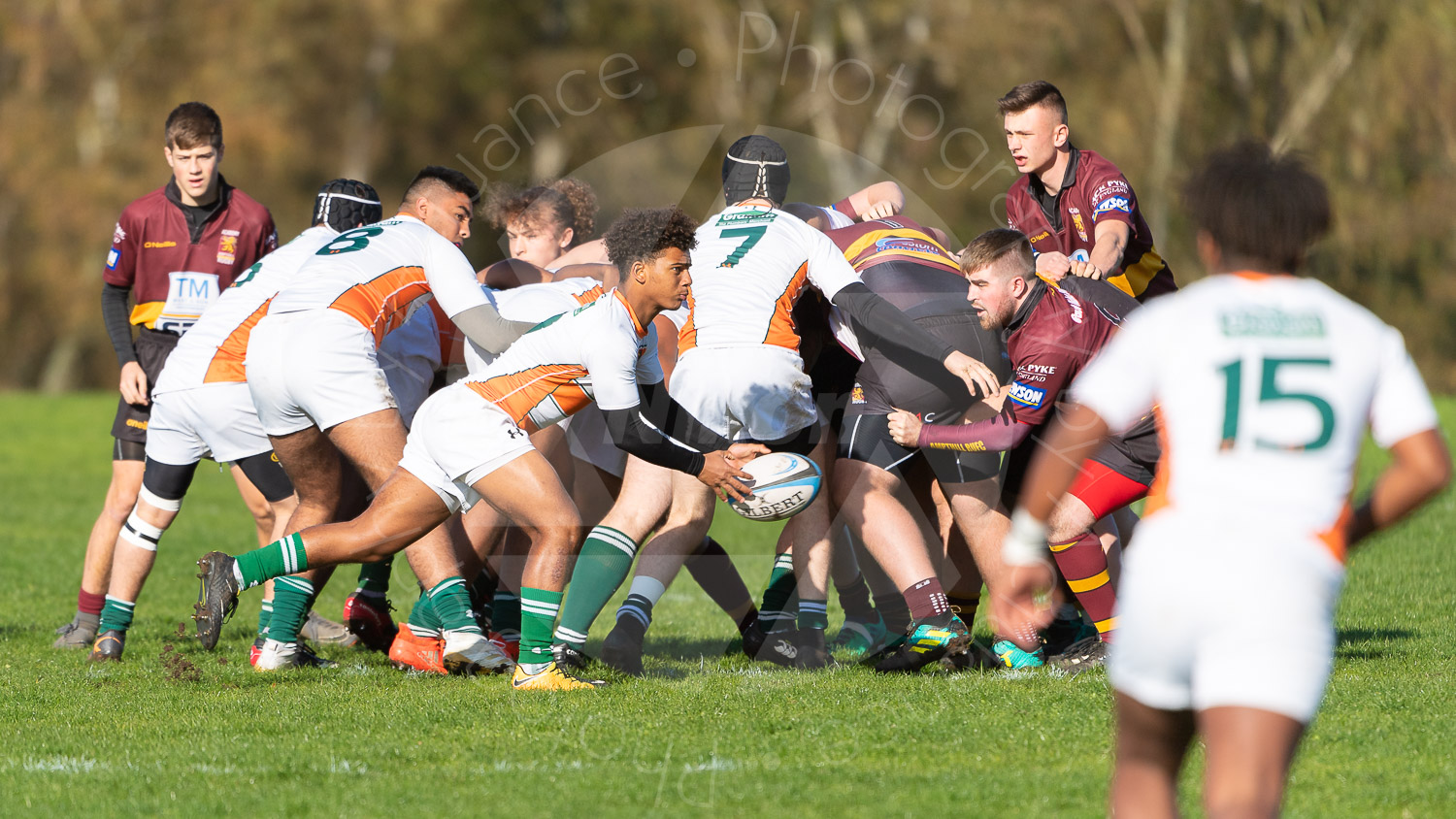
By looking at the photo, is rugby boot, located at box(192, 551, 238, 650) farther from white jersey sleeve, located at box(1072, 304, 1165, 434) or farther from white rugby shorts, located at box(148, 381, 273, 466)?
white jersey sleeve, located at box(1072, 304, 1165, 434)

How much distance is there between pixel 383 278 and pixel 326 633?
7.41 feet

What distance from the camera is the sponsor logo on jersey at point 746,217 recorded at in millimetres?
6414

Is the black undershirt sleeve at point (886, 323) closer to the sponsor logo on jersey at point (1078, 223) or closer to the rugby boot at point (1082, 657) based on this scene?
the sponsor logo on jersey at point (1078, 223)

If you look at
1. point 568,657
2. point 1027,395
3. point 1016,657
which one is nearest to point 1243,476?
point 1027,395

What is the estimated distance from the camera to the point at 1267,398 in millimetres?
2846

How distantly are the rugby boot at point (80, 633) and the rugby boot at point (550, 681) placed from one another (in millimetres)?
2692

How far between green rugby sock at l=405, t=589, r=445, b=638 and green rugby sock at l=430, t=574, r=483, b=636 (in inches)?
6.6

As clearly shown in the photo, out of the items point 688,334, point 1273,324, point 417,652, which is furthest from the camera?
point 417,652

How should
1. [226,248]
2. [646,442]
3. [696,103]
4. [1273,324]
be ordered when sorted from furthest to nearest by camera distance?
[696,103], [226,248], [646,442], [1273,324]

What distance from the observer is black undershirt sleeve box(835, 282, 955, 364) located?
19.3ft

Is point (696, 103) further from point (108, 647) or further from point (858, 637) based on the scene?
point (108, 647)

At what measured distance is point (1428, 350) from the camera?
2742cm

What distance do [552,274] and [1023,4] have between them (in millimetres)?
21696

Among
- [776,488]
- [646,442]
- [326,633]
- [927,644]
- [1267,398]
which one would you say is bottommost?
[326,633]
